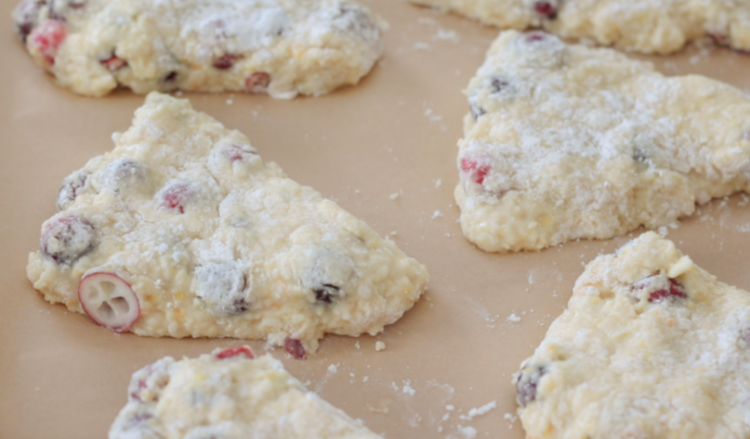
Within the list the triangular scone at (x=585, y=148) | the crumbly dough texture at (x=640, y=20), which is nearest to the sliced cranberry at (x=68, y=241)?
the triangular scone at (x=585, y=148)

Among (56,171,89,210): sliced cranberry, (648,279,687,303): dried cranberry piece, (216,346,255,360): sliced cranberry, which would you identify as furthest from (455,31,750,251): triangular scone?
(56,171,89,210): sliced cranberry

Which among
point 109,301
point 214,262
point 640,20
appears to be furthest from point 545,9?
point 109,301

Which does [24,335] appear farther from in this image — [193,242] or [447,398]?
[447,398]

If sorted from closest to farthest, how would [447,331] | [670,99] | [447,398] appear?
[447,398] → [447,331] → [670,99]

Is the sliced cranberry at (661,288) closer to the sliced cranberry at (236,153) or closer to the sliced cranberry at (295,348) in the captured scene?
the sliced cranberry at (295,348)

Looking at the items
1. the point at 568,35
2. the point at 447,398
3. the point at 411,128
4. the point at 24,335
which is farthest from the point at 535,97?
the point at 24,335

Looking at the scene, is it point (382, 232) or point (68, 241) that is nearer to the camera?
point (68, 241)

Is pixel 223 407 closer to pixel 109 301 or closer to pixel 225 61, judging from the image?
pixel 109 301
